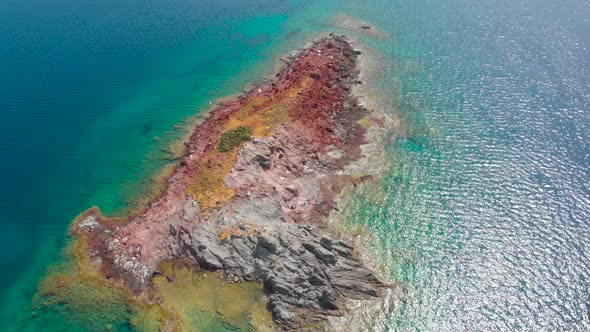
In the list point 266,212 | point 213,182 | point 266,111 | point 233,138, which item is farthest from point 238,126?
point 266,212

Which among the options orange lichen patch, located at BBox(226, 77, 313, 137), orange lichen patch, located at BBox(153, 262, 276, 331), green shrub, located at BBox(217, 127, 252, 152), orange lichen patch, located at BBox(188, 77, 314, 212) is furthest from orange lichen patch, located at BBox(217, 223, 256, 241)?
orange lichen patch, located at BBox(226, 77, 313, 137)

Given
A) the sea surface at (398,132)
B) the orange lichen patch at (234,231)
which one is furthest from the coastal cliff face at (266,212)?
the sea surface at (398,132)

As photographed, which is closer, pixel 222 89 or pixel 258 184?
pixel 258 184

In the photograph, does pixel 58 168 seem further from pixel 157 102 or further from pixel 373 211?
pixel 373 211

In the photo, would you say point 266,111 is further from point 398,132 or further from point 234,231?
point 234,231

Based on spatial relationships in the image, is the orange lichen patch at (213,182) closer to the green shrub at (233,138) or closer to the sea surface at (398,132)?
the green shrub at (233,138)

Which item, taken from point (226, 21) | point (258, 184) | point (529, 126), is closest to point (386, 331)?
point (258, 184)

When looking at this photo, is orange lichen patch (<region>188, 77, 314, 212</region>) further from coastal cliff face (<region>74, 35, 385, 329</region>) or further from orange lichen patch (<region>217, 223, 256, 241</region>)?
orange lichen patch (<region>217, 223, 256, 241</region>)
